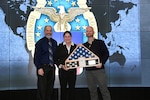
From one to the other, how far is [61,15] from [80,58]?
2.32 meters

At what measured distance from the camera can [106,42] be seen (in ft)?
21.6

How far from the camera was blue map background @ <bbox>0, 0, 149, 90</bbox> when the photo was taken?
6.45m

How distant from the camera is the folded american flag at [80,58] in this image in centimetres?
444

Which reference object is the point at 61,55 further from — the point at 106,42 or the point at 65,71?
the point at 106,42

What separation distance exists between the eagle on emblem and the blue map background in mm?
257

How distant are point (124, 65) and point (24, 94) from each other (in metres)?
2.35

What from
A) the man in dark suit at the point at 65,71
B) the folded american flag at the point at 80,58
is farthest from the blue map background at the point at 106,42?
the folded american flag at the point at 80,58

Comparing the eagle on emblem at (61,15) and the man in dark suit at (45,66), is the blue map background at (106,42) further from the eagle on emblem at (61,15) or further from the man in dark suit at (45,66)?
the man in dark suit at (45,66)

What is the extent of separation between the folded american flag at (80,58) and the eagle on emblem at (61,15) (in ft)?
7.07

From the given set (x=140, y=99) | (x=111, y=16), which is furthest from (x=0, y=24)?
(x=140, y=99)

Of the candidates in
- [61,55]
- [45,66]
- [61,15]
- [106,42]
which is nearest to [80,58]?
[61,55]

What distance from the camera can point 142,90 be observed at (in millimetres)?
6207

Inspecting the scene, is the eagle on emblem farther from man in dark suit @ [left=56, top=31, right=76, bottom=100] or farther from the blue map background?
man in dark suit @ [left=56, top=31, right=76, bottom=100]

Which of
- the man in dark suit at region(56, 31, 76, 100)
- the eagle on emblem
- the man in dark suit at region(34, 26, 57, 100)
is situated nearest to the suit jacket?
the man in dark suit at region(56, 31, 76, 100)
